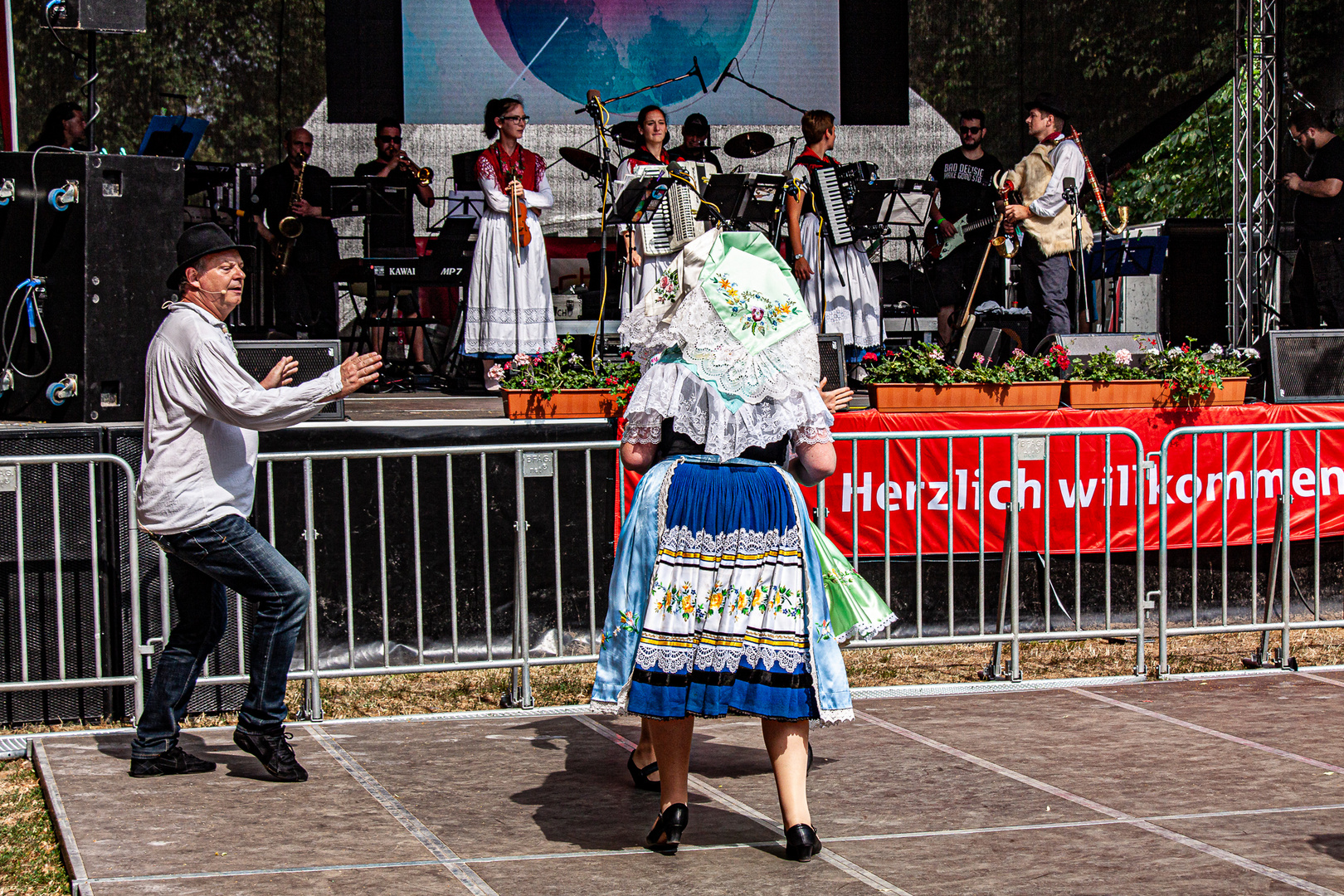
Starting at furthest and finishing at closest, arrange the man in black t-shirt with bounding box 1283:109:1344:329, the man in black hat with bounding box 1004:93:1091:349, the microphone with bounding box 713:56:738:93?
the microphone with bounding box 713:56:738:93
the man in black t-shirt with bounding box 1283:109:1344:329
the man in black hat with bounding box 1004:93:1091:349

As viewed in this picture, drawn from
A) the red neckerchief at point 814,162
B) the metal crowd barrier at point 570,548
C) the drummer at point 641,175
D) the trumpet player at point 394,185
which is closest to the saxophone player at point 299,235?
the trumpet player at point 394,185

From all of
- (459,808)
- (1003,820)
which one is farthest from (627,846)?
(1003,820)

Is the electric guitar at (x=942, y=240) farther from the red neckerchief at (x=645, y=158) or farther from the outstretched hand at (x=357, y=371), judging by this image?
the outstretched hand at (x=357, y=371)

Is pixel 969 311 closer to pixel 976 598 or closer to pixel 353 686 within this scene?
pixel 976 598

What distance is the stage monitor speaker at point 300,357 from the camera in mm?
7461

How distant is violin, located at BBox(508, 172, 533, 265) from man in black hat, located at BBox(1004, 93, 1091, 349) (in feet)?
12.3

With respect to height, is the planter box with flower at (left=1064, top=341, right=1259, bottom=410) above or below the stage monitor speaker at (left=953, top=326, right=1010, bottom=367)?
below

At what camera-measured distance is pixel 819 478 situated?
15.0 ft

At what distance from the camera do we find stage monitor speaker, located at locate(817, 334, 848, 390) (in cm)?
856

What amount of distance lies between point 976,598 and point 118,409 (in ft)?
15.7

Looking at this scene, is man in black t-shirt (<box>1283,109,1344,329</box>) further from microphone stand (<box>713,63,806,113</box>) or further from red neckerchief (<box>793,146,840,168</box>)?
microphone stand (<box>713,63,806,113</box>)

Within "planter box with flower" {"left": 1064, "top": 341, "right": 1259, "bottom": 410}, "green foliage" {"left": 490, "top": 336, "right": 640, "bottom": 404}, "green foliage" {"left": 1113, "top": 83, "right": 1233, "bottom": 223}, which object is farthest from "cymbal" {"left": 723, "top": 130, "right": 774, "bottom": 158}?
"green foliage" {"left": 1113, "top": 83, "right": 1233, "bottom": 223}

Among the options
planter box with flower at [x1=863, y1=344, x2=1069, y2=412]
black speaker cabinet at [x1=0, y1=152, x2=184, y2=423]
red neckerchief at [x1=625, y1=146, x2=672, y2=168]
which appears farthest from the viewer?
red neckerchief at [x1=625, y1=146, x2=672, y2=168]

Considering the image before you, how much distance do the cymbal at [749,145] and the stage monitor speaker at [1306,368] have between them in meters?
6.45
